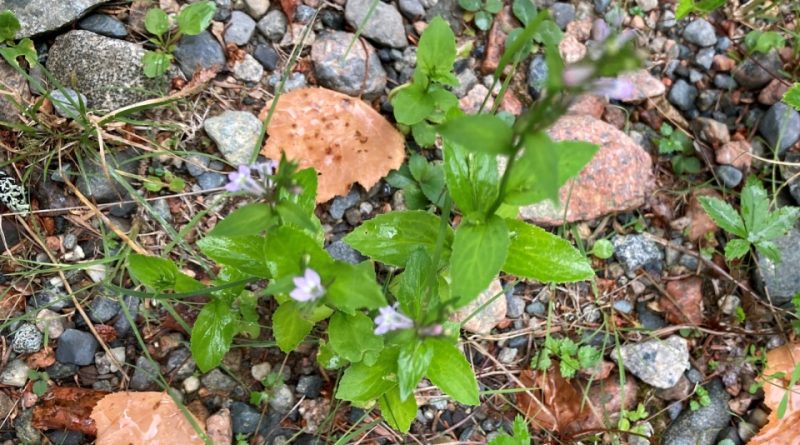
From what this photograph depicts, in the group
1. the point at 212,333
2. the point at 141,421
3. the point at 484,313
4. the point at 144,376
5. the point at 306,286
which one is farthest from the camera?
the point at 484,313

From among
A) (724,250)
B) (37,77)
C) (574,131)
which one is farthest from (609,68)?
(37,77)

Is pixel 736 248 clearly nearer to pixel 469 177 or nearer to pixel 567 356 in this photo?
pixel 567 356

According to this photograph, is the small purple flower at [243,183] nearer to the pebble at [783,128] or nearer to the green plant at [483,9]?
the green plant at [483,9]

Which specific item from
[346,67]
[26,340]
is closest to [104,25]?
[346,67]

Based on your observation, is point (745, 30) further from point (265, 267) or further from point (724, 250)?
point (265, 267)

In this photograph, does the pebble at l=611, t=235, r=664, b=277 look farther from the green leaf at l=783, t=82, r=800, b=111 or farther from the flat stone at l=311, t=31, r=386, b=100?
the flat stone at l=311, t=31, r=386, b=100
